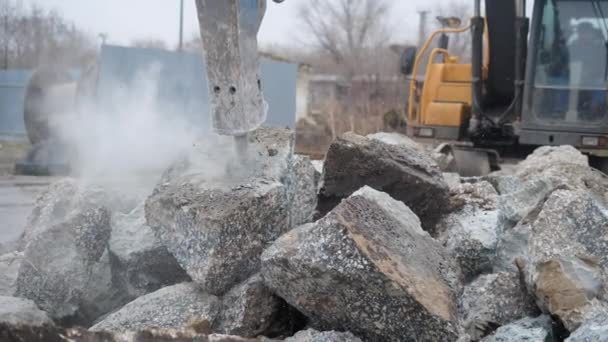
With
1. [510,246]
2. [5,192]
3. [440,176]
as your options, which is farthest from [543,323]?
[5,192]

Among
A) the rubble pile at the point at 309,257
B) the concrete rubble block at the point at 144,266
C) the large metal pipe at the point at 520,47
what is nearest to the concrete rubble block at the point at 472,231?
the rubble pile at the point at 309,257

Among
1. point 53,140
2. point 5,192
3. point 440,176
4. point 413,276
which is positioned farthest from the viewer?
point 53,140

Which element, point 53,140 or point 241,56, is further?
point 53,140

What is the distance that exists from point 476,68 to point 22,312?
6.30 meters

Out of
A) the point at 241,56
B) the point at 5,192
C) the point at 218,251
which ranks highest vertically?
the point at 241,56

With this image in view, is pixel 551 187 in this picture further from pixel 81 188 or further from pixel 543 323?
pixel 81 188

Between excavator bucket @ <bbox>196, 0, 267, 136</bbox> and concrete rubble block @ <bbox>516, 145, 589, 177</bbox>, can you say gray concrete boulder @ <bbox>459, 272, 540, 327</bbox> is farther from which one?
concrete rubble block @ <bbox>516, 145, 589, 177</bbox>

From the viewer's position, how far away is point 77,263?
307 cm

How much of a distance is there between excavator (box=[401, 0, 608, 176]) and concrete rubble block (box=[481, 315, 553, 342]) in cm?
473

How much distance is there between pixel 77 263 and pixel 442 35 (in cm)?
671

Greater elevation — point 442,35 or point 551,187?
point 442,35

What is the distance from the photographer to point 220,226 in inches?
107

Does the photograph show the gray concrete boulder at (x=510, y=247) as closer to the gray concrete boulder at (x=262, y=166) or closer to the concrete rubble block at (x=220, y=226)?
the gray concrete boulder at (x=262, y=166)

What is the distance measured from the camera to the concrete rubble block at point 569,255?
8.34ft
